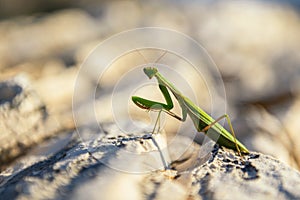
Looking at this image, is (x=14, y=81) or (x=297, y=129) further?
(x=297, y=129)

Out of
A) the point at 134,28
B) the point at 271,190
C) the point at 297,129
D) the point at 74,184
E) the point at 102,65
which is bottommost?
the point at 297,129

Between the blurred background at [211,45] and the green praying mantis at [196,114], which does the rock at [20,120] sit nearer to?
the blurred background at [211,45]

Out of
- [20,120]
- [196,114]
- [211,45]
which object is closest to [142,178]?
[196,114]

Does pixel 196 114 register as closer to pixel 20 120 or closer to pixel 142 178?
pixel 142 178

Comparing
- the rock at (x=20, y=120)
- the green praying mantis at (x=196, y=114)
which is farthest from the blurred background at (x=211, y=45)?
the green praying mantis at (x=196, y=114)

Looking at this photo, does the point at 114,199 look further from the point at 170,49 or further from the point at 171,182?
the point at 170,49

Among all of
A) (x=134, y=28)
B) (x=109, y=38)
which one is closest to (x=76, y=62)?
(x=109, y=38)
